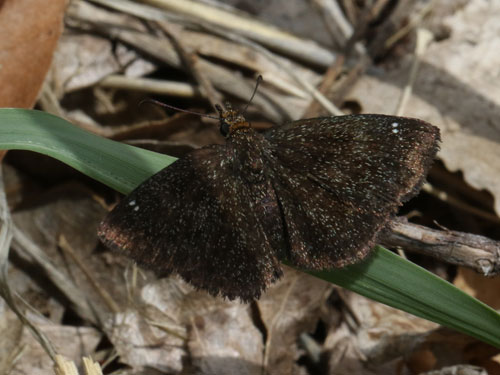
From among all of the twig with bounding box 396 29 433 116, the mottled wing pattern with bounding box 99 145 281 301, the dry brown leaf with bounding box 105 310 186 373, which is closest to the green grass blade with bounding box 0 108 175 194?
the mottled wing pattern with bounding box 99 145 281 301

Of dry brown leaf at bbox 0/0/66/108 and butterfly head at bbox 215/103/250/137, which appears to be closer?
butterfly head at bbox 215/103/250/137

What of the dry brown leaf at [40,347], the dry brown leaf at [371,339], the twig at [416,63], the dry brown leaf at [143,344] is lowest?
the dry brown leaf at [40,347]

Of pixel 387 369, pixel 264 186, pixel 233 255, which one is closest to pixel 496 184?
pixel 387 369

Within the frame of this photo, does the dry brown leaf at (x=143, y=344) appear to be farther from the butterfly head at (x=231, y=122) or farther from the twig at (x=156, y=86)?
the twig at (x=156, y=86)

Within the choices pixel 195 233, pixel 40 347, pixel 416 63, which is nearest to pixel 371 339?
pixel 195 233

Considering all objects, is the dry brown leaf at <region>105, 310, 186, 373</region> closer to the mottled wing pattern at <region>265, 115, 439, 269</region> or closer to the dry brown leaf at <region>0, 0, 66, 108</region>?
the mottled wing pattern at <region>265, 115, 439, 269</region>

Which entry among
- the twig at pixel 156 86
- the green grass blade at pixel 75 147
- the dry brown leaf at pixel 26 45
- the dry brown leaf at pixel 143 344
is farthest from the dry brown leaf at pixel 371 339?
the dry brown leaf at pixel 26 45

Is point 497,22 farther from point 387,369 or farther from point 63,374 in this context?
point 63,374
